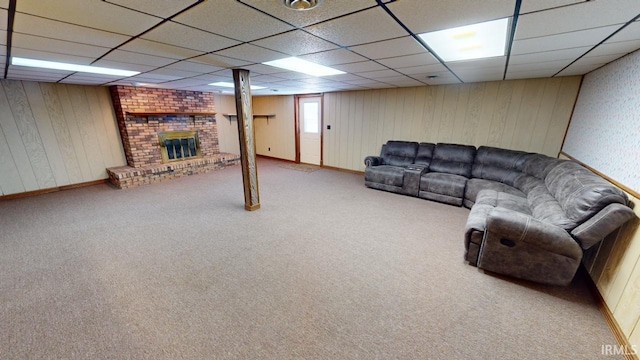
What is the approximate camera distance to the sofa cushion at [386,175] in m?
4.46

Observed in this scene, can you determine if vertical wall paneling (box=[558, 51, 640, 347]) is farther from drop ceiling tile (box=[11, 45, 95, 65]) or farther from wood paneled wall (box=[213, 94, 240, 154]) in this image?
wood paneled wall (box=[213, 94, 240, 154])

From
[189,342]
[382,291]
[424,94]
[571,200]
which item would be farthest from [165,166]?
[571,200]

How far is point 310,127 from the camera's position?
6797 mm

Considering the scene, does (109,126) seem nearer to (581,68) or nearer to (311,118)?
(311,118)

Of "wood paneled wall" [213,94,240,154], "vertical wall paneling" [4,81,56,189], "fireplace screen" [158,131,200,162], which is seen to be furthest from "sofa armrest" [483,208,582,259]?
"vertical wall paneling" [4,81,56,189]

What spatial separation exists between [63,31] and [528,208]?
4.62 m

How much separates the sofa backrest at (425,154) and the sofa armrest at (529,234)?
2.65 metres

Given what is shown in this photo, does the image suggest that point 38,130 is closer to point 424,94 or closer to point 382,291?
point 382,291

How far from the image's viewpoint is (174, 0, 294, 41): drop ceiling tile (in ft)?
4.48

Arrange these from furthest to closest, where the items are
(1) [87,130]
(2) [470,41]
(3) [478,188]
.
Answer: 1. (1) [87,130]
2. (3) [478,188]
3. (2) [470,41]

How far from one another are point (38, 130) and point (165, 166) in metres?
2.05

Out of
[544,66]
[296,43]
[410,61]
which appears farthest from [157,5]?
[544,66]

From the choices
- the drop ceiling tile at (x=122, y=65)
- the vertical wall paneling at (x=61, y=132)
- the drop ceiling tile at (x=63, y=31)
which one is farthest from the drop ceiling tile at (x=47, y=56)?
the vertical wall paneling at (x=61, y=132)

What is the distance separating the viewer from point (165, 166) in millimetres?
5457
